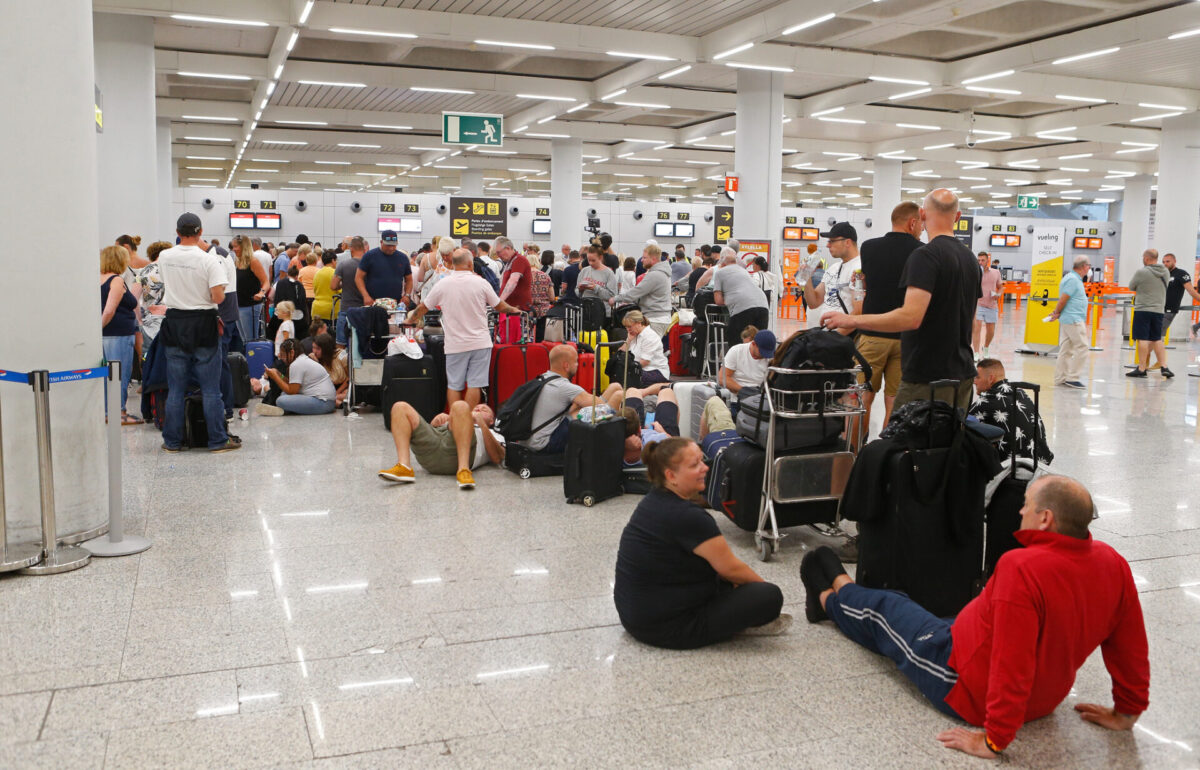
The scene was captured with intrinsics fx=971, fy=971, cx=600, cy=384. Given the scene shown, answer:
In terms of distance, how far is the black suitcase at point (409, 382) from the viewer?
30.0 ft

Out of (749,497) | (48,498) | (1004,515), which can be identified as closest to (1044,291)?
(749,497)

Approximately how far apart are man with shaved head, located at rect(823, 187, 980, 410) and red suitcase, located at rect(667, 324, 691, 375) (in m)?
7.97

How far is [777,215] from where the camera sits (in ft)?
54.3

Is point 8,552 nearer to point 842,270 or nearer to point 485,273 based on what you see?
point 842,270

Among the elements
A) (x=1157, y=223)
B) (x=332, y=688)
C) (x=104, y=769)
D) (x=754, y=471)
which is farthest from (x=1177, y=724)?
(x=1157, y=223)

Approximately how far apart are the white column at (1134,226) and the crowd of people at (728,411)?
1204 centimetres

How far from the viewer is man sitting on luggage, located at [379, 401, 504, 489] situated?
6.90 metres

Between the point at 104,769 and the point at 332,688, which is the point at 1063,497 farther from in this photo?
the point at 104,769

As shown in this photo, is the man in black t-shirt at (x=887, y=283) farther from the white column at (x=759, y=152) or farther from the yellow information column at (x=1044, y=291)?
the yellow information column at (x=1044, y=291)

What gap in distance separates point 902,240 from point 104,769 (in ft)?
16.2

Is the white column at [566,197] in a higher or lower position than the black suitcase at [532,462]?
higher

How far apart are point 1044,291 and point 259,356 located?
14311 millimetres

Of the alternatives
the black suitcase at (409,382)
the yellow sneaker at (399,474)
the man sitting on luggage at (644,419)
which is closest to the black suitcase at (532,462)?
the man sitting on luggage at (644,419)

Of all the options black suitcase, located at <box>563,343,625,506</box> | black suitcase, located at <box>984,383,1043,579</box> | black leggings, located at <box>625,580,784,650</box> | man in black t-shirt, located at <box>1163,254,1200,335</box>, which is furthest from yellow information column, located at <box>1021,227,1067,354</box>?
black leggings, located at <box>625,580,784,650</box>
